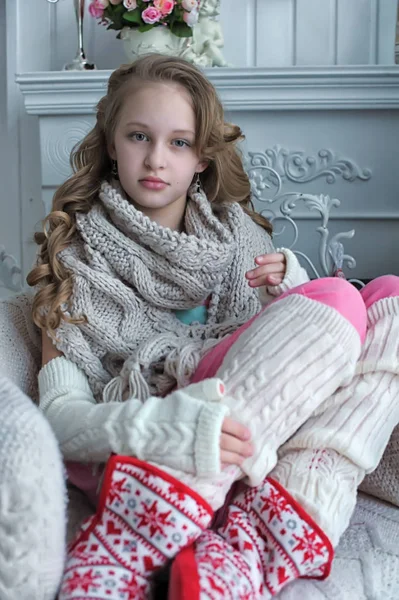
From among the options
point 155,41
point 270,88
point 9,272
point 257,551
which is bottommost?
point 257,551

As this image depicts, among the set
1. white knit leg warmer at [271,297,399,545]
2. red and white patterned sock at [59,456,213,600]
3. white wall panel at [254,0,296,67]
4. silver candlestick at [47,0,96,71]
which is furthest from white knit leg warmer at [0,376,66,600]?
white wall panel at [254,0,296,67]

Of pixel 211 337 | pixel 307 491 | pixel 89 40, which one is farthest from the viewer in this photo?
pixel 89 40

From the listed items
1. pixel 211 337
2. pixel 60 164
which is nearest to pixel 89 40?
pixel 60 164

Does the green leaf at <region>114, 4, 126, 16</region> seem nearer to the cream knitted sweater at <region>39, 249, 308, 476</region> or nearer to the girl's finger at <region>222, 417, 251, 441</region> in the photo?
the cream knitted sweater at <region>39, 249, 308, 476</region>

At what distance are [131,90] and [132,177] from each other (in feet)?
0.52

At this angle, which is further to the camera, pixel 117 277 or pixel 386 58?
pixel 386 58

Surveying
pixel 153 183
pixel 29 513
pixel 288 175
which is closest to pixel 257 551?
pixel 29 513

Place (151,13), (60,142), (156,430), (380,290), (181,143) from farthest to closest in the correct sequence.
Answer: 1. (60,142)
2. (151,13)
3. (181,143)
4. (380,290)
5. (156,430)

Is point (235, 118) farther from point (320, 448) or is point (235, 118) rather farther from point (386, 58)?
point (320, 448)

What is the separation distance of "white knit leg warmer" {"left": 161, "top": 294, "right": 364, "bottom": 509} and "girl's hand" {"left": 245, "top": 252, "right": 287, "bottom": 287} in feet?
0.73

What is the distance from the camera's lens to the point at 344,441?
A: 2.92 feet

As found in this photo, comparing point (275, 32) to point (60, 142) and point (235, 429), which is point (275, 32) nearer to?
point (60, 142)

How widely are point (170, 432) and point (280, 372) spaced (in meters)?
0.16

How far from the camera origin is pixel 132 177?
3.88 feet
